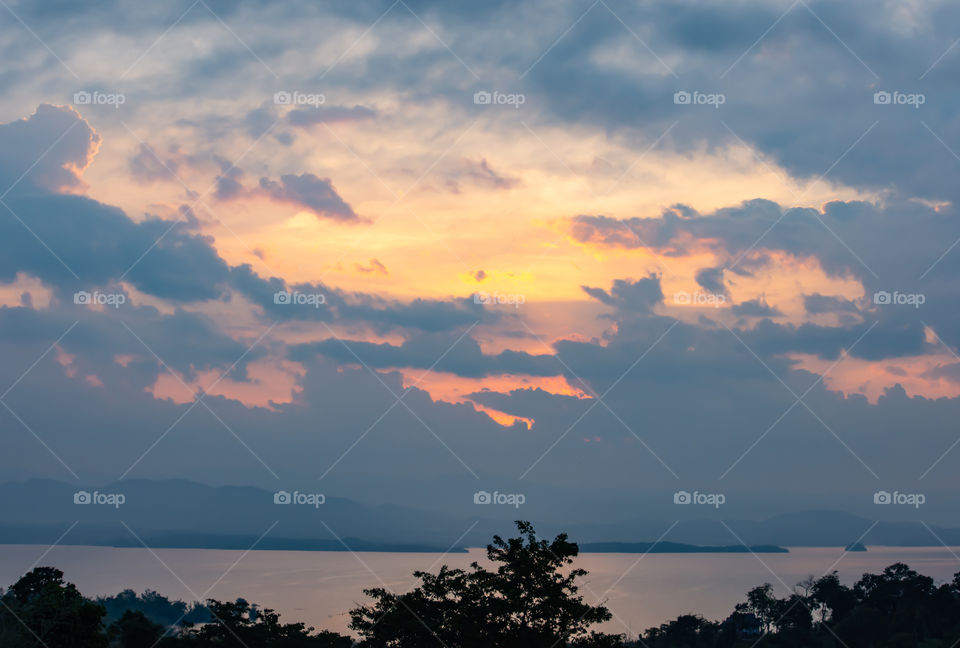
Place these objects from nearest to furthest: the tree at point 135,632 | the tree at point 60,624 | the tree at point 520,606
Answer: the tree at point 60,624 → the tree at point 520,606 → the tree at point 135,632

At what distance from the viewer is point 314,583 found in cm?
19438

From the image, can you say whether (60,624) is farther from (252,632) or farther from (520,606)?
(520,606)

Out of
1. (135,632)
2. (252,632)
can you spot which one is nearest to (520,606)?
(252,632)

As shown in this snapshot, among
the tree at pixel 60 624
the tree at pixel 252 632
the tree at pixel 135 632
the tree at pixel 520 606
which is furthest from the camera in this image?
the tree at pixel 135 632

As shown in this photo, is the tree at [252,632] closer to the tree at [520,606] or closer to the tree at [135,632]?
the tree at [135,632]

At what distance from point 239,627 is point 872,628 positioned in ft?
219

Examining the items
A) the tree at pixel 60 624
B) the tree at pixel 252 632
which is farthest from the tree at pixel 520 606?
the tree at pixel 60 624

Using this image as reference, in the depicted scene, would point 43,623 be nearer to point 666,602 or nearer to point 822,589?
point 822,589

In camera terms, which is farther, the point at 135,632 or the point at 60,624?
the point at 135,632

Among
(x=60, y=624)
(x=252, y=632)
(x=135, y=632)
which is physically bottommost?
(x=252, y=632)

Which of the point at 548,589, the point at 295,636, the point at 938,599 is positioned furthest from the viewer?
the point at 938,599

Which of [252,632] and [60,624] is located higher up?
[60,624]

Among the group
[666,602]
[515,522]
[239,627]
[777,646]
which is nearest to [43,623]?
[239,627]

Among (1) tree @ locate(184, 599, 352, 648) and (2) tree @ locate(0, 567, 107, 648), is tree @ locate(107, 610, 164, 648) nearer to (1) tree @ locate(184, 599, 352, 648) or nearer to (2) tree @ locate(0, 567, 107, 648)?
(1) tree @ locate(184, 599, 352, 648)
